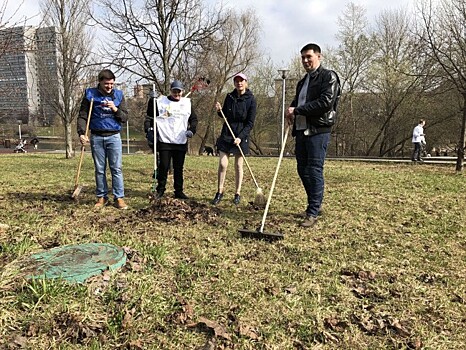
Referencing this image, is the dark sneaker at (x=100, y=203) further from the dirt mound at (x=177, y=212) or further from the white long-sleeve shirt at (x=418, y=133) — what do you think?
the white long-sleeve shirt at (x=418, y=133)

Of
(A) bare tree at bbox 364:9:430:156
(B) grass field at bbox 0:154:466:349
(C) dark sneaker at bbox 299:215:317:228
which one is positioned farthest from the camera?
(A) bare tree at bbox 364:9:430:156

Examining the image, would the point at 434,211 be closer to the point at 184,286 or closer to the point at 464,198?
the point at 464,198

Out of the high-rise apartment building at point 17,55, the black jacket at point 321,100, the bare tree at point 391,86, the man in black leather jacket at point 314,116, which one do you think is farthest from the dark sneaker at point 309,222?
the bare tree at point 391,86

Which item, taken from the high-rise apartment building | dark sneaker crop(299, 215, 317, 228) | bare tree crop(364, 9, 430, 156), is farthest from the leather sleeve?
bare tree crop(364, 9, 430, 156)

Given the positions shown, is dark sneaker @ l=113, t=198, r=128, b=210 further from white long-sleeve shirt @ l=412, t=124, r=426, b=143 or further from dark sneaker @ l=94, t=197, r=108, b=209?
white long-sleeve shirt @ l=412, t=124, r=426, b=143

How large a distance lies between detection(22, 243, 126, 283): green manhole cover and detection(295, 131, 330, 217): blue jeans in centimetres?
248

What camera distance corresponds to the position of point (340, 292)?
2.84 metres

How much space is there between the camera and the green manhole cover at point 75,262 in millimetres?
2625

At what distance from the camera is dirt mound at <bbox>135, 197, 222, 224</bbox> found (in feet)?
15.1

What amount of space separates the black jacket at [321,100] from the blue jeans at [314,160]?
14cm

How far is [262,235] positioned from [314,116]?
1.63 meters

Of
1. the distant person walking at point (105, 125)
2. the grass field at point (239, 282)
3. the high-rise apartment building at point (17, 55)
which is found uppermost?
the high-rise apartment building at point (17, 55)

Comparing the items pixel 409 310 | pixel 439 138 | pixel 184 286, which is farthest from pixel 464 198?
pixel 439 138

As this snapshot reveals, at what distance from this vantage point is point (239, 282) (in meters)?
2.96
